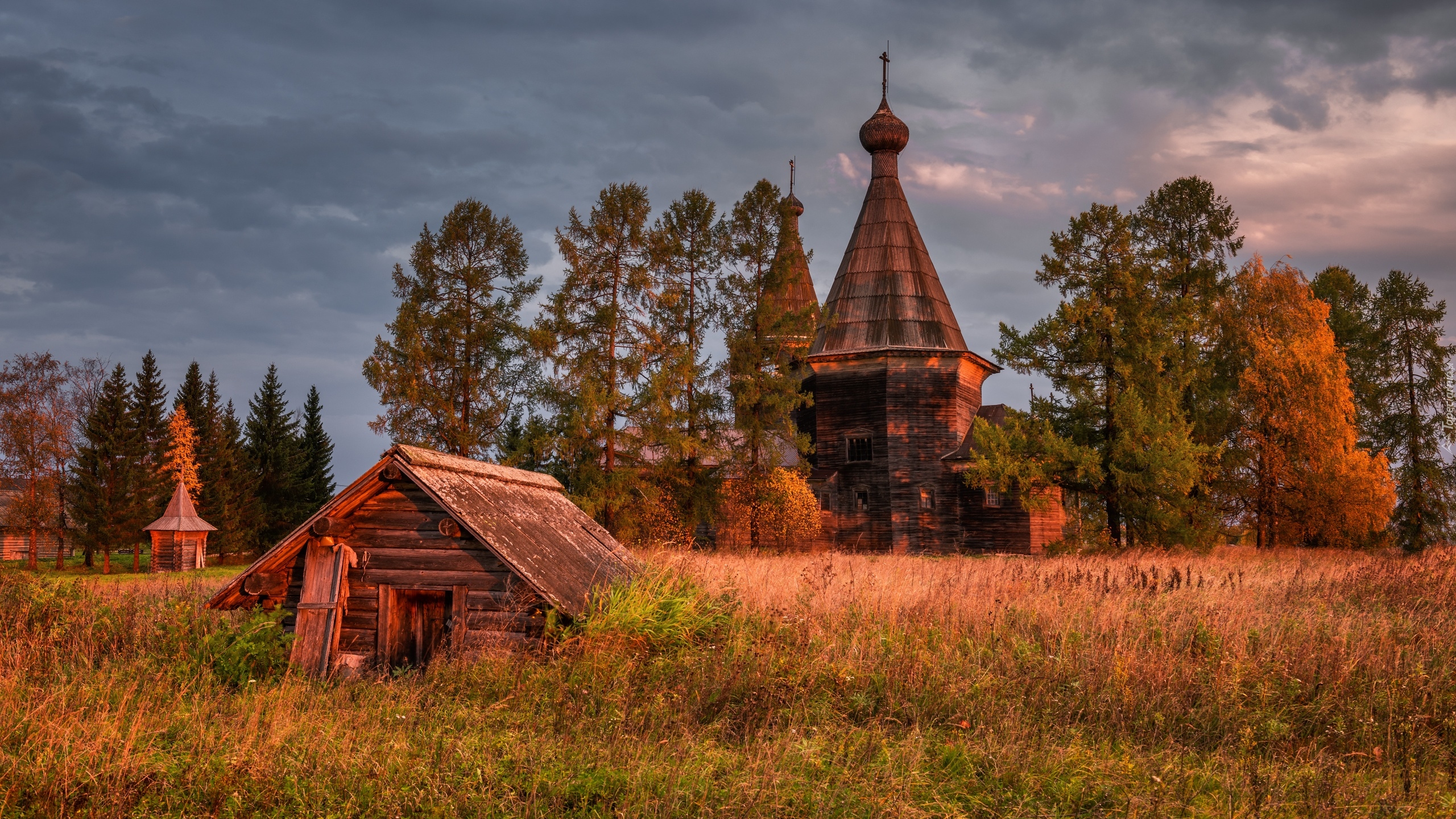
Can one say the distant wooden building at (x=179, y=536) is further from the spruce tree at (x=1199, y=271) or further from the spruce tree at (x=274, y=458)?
the spruce tree at (x=1199, y=271)

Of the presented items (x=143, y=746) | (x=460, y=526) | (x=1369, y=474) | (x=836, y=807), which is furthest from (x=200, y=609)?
(x=1369, y=474)

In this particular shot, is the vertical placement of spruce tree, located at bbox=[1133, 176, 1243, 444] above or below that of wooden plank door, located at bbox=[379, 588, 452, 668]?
above

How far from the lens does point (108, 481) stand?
1572 inches

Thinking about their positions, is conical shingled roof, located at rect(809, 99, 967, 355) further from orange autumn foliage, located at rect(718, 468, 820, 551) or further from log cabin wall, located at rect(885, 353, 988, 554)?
orange autumn foliage, located at rect(718, 468, 820, 551)

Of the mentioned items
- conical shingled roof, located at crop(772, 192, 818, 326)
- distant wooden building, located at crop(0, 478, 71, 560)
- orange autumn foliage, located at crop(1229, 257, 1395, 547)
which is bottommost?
distant wooden building, located at crop(0, 478, 71, 560)

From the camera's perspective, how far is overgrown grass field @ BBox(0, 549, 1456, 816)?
5.54 metres

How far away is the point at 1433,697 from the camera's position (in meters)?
7.62

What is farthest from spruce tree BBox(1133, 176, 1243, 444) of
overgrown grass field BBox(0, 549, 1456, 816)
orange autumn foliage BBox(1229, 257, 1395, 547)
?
overgrown grass field BBox(0, 549, 1456, 816)

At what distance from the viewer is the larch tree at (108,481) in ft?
129

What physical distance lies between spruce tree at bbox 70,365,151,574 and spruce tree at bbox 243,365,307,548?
616cm

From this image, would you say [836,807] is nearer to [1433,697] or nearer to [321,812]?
[321,812]

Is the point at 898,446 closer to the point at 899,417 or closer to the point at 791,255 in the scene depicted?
the point at 899,417

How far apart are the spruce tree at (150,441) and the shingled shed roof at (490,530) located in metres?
36.8

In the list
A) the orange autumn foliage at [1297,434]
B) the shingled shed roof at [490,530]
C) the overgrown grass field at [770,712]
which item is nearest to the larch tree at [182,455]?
the overgrown grass field at [770,712]
